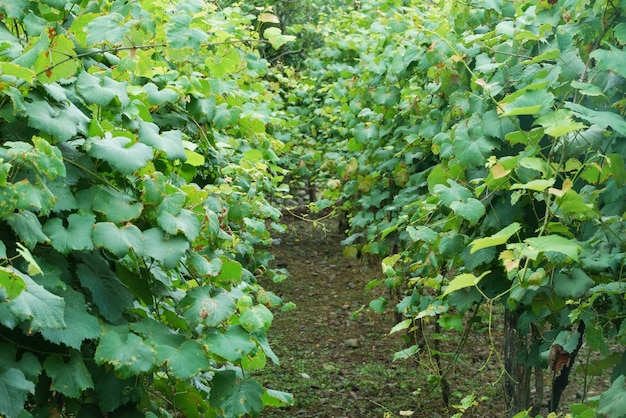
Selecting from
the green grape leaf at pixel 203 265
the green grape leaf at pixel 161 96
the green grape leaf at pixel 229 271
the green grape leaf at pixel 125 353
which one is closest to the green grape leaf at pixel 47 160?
the green grape leaf at pixel 125 353

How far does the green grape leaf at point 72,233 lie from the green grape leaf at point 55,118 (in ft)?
0.61

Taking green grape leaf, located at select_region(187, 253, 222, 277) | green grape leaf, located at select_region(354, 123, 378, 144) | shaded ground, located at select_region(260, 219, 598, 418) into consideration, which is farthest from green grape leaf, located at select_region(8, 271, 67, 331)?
green grape leaf, located at select_region(354, 123, 378, 144)

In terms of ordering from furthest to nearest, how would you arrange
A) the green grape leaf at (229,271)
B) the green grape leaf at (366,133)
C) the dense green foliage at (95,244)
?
the green grape leaf at (366,133)
the green grape leaf at (229,271)
the dense green foliage at (95,244)

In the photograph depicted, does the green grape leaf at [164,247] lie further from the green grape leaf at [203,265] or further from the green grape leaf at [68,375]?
the green grape leaf at [68,375]

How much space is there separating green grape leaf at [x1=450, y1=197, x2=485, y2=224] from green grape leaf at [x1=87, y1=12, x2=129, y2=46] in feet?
3.64

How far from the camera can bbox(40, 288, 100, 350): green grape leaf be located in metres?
1.65

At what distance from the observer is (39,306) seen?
154cm

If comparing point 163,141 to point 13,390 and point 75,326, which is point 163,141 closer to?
point 75,326

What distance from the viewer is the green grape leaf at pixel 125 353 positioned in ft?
5.60

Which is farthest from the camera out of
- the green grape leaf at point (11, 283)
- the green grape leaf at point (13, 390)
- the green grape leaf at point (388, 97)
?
the green grape leaf at point (388, 97)

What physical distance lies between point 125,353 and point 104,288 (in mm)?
200

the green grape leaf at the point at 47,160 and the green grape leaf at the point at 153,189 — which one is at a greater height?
the green grape leaf at the point at 47,160

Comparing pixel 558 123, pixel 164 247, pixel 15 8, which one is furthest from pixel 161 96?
pixel 558 123

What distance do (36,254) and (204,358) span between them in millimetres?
458
